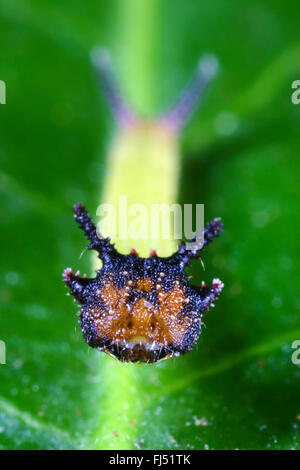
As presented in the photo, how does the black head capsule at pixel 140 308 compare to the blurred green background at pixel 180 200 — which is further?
the blurred green background at pixel 180 200

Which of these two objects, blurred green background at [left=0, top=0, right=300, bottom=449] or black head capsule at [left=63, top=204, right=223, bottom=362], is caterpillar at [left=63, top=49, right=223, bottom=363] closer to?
black head capsule at [left=63, top=204, right=223, bottom=362]

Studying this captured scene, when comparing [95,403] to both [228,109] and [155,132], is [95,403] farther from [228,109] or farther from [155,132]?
[228,109]

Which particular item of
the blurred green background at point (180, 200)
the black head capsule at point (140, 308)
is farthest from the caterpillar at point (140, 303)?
the blurred green background at point (180, 200)

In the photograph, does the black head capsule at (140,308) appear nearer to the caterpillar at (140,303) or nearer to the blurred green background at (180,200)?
the caterpillar at (140,303)

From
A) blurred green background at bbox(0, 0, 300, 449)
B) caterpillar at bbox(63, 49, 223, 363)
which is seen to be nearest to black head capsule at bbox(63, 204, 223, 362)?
caterpillar at bbox(63, 49, 223, 363)

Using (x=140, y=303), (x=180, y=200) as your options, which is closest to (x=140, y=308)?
(x=140, y=303)
